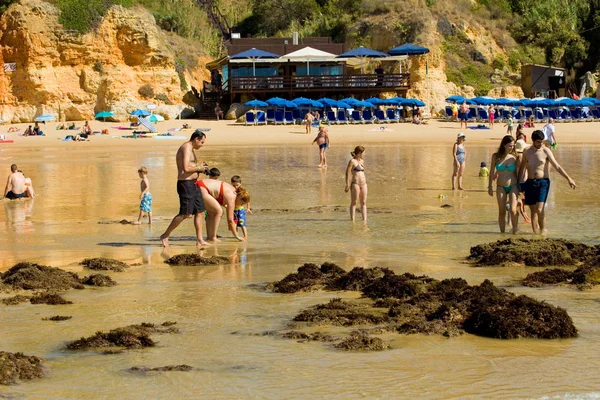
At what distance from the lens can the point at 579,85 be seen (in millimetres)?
51812

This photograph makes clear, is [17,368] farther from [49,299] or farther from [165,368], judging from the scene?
[49,299]

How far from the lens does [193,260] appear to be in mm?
9477

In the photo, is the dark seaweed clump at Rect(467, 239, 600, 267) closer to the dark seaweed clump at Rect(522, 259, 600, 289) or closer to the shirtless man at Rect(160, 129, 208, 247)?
the dark seaweed clump at Rect(522, 259, 600, 289)

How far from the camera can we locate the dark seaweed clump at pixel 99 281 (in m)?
8.32

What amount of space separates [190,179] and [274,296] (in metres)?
2.85

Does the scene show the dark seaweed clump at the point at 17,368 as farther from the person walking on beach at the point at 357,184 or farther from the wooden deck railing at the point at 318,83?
the wooden deck railing at the point at 318,83

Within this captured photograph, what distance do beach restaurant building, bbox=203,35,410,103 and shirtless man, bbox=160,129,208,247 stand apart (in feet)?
109

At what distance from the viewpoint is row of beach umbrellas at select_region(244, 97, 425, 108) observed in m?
40.1

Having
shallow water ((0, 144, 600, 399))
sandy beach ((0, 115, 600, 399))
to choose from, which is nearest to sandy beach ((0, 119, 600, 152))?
sandy beach ((0, 115, 600, 399))

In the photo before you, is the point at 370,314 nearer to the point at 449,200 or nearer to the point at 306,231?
the point at 306,231

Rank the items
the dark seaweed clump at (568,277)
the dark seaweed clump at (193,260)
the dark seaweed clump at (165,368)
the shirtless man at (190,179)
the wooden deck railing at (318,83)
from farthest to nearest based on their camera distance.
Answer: the wooden deck railing at (318,83) → the shirtless man at (190,179) → the dark seaweed clump at (193,260) → the dark seaweed clump at (568,277) → the dark seaweed clump at (165,368)

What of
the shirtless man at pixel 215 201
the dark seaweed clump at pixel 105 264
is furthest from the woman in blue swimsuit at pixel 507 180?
the dark seaweed clump at pixel 105 264

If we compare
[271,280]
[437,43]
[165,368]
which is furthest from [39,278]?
[437,43]

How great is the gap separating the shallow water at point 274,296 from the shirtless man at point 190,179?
474 millimetres
